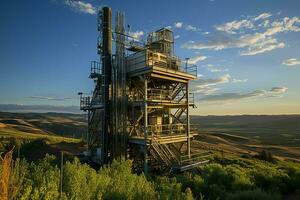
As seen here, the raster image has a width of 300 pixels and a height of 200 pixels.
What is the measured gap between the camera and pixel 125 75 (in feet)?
70.2

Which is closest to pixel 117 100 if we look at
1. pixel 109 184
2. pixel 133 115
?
pixel 133 115

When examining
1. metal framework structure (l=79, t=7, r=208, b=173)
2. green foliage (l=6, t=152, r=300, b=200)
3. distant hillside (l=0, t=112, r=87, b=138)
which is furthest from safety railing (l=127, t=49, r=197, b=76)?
distant hillside (l=0, t=112, r=87, b=138)

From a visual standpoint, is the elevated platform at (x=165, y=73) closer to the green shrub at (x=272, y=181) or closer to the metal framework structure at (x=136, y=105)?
the metal framework structure at (x=136, y=105)

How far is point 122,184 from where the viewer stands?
9641mm

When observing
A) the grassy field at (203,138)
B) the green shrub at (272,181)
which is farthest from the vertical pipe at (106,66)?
the green shrub at (272,181)

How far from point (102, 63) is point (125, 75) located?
2.97 meters

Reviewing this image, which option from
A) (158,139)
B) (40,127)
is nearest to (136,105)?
(158,139)

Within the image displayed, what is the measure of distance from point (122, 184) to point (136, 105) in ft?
38.1

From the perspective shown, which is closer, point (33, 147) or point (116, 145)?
point (116, 145)

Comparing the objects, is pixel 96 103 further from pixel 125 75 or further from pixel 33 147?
pixel 33 147

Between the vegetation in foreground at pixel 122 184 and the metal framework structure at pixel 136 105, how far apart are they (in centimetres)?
376

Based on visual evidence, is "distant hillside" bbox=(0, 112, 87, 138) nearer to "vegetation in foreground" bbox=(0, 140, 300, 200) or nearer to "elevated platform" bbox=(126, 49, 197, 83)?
"elevated platform" bbox=(126, 49, 197, 83)

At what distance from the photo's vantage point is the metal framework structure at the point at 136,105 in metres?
19.7

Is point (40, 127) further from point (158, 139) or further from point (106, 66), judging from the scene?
point (158, 139)
